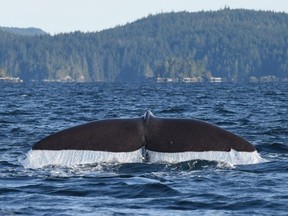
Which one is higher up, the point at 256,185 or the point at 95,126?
the point at 95,126

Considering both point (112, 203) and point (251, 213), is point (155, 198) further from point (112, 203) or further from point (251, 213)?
point (251, 213)

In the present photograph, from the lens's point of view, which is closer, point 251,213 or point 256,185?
point 251,213

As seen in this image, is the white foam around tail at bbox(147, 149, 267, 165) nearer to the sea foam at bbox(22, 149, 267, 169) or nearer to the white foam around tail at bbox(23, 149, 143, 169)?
the sea foam at bbox(22, 149, 267, 169)

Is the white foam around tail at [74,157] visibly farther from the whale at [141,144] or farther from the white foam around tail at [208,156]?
the white foam around tail at [208,156]

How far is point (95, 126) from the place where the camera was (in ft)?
40.5

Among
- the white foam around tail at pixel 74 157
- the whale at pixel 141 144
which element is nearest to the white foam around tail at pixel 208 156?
the whale at pixel 141 144

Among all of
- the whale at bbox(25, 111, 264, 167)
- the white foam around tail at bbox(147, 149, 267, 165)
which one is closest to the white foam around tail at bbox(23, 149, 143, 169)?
the whale at bbox(25, 111, 264, 167)

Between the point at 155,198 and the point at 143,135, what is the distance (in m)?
0.89

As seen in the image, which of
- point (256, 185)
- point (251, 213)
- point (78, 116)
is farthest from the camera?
point (78, 116)

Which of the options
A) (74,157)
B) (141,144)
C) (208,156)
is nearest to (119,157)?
(141,144)

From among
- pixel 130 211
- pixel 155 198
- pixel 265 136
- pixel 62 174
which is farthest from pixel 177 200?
pixel 265 136

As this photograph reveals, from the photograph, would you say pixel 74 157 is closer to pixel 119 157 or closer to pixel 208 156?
pixel 119 157

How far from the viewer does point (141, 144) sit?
12148 millimetres

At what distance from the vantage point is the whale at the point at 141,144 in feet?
38.9
